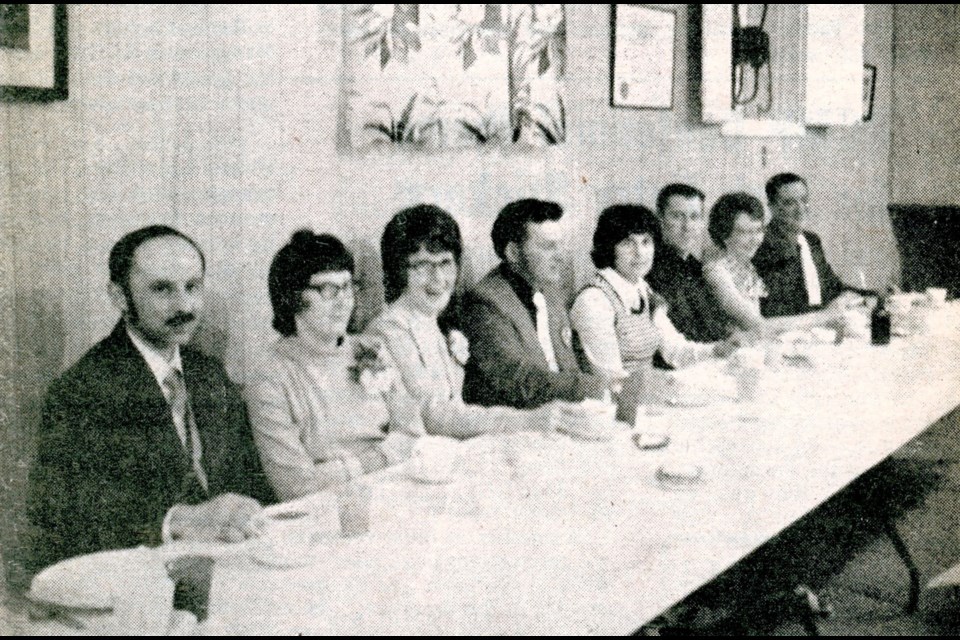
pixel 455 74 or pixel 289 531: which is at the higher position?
pixel 455 74

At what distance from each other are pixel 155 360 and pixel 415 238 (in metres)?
0.74

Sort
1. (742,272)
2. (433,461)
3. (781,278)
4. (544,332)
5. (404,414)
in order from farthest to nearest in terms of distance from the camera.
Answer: (781,278)
(742,272)
(544,332)
(404,414)
(433,461)

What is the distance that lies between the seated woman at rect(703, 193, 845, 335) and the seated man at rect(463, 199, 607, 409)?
3.75 ft

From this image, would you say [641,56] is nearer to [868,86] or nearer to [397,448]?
[868,86]

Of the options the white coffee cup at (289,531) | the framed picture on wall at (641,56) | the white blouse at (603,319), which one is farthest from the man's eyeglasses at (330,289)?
the framed picture on wall at (641,56)

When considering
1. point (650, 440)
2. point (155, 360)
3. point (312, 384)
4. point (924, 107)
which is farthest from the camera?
point (924, 107)

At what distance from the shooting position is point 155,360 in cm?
171

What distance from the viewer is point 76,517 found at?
1594 mm

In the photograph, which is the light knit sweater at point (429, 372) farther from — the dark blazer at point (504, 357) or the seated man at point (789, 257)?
the seated man at point (789, 257)

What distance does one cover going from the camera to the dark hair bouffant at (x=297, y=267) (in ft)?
6.29

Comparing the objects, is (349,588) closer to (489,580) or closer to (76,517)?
(489,580)

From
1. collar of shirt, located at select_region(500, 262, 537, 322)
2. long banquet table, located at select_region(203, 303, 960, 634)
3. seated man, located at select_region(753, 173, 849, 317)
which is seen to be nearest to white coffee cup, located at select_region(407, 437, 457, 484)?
long banquet table, located at select_region(203, 303, 960, 634)

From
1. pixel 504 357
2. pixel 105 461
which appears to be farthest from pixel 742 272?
pixel 105 461

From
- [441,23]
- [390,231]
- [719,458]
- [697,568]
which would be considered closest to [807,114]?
[441,23]
